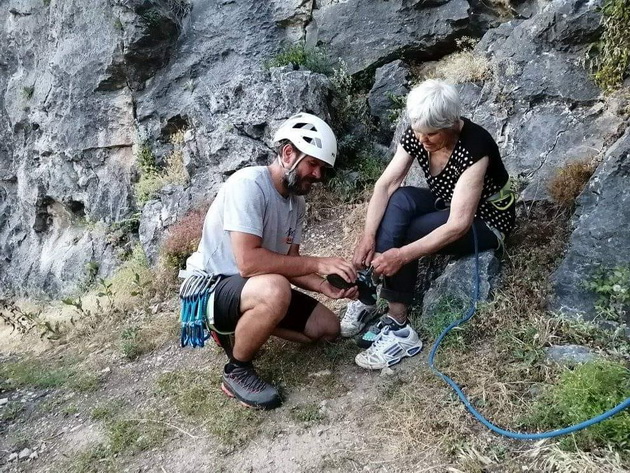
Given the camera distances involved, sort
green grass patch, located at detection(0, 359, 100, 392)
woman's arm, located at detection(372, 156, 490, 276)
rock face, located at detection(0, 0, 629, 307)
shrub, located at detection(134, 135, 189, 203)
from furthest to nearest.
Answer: shrub, located at detection(134, 135, 189, 203), rock face, located at detection(0, 0, 629, 307), green grass patch, located at detection(0, 359, 100, 392), woman's arm, located at detection(372, 156, 490, 276)

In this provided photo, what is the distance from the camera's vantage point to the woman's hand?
3.19 metres

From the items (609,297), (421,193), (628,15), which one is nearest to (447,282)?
(421,193)

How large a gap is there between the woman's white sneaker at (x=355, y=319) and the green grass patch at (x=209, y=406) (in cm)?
94

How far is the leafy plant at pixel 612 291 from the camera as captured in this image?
315cm

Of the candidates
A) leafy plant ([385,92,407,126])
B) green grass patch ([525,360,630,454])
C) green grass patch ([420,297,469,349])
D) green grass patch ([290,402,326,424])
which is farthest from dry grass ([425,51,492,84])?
green grass patch ([290,402,326,424])

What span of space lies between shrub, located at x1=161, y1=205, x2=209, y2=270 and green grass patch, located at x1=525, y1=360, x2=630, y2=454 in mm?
4731

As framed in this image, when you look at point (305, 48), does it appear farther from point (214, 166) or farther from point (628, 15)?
point (628, 15)

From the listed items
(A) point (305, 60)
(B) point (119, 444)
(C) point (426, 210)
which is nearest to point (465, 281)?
(C) point (426, 210)

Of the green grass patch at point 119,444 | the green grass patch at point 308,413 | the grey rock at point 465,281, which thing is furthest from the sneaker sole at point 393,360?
the green grass patch at point 119,444

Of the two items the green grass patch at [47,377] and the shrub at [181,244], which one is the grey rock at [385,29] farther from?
the green grass patch at [47,377]

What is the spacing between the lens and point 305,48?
8281 mm

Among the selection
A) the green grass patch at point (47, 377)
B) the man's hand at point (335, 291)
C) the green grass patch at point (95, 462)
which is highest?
the man's hand at point (335, 291)

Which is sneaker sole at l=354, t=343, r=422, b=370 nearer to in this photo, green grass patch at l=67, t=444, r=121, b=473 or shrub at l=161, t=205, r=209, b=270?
green grass patch at l=67, t=444, r=121, b=473

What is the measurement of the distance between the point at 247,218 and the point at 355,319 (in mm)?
1318
